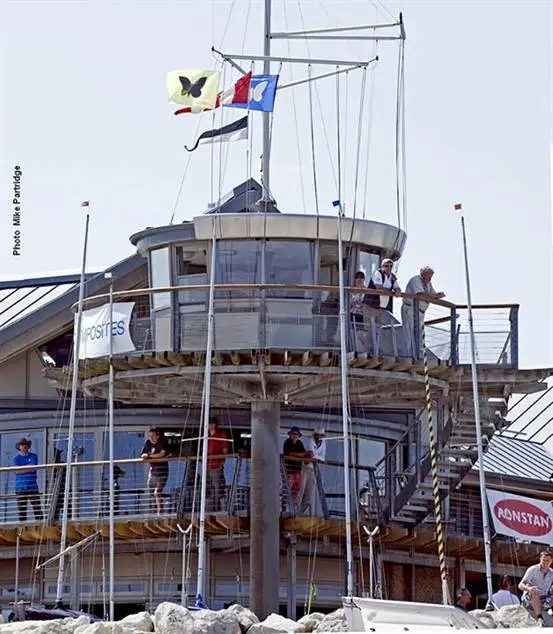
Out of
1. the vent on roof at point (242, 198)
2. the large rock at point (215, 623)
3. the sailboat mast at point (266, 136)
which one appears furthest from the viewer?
the vent on roof at point (242, 198)

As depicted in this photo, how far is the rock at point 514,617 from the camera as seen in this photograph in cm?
3119

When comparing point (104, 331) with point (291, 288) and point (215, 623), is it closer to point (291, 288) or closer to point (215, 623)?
point (291, 288)

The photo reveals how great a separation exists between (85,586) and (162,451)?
13.2 ft

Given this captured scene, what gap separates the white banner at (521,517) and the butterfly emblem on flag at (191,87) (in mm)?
9843

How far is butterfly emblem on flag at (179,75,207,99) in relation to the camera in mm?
42594

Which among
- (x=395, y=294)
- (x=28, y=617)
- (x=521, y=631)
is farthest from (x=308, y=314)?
(x=521, y=631)

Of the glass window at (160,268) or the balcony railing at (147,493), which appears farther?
the glass window at (160,268)

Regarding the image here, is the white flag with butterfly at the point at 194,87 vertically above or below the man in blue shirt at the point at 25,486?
above

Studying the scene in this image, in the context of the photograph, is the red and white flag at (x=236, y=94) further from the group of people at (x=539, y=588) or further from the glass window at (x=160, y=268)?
the group of people at (x=539, y=588)

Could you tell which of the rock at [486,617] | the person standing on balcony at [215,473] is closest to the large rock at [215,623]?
the rock at [486,617]

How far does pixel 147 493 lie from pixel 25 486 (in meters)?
2.77

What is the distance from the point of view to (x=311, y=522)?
43.9 metres

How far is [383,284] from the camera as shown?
42438 millimetres

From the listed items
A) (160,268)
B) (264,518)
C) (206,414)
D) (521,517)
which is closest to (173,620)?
(206,414)
